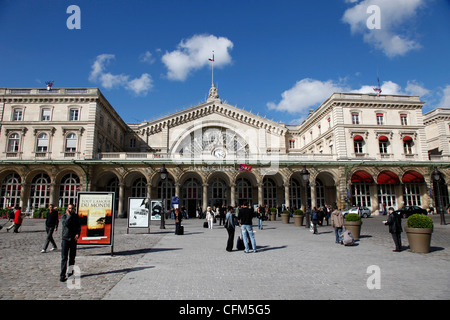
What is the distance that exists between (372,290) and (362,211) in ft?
93.2

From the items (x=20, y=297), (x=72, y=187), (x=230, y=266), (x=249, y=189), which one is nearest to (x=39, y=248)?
(x=20, y=297)

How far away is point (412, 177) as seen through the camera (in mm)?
35000

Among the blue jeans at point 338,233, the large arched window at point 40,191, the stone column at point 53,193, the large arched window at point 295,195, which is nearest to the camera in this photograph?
the blue jeans at point 338,233

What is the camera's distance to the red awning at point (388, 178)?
3475 cm

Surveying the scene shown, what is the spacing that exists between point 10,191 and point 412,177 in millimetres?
48562

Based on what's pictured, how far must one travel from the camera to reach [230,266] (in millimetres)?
8195

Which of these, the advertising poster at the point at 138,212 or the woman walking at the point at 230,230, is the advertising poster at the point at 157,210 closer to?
the advertising poster at the point at 138,212

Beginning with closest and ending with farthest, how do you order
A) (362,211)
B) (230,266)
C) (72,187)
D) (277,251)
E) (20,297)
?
(20,297), (230,266), (277,251), (362,211), (72,187)

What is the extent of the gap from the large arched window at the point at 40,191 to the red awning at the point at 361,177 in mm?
36923

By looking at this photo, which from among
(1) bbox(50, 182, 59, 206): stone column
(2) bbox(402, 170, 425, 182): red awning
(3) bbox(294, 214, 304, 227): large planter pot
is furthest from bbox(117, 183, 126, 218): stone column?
(2) bbox(402, 170, 425, 182): red awning

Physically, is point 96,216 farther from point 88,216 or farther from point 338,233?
point 338,233

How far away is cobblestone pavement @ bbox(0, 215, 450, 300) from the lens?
5.73 meters

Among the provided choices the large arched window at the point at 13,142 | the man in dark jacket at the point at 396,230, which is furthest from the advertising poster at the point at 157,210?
the large arched window at the point at 13,142
